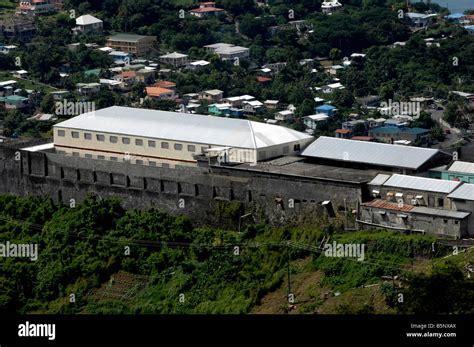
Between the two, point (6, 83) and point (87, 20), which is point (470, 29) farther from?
point (6, 83)

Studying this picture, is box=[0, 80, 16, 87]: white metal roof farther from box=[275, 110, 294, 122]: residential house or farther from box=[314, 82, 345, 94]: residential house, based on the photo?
box=[314, 82, 345, 94]: residential house

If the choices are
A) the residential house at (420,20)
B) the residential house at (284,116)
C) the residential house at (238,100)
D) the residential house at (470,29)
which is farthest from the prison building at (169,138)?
the residential house at (420,20)

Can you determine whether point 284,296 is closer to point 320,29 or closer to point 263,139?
point 263,139

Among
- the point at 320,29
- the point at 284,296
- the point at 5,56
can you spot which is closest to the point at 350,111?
the point at 320,29

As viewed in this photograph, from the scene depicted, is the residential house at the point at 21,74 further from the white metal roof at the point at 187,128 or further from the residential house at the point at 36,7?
the white metal roof at the point at 187,128

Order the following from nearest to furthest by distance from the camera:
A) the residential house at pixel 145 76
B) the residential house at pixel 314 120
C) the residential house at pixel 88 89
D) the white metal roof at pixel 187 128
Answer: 1. the white metal roof at pixel 187 128
2. the residential house at pixel 314 120
3. the residential house at pixel 88 89
4. the residential house at pixel 145 76

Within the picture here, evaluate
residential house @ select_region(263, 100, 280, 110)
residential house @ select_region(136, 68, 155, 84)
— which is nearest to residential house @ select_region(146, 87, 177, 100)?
residential house @ select_region(136, 68, 155, 84)
